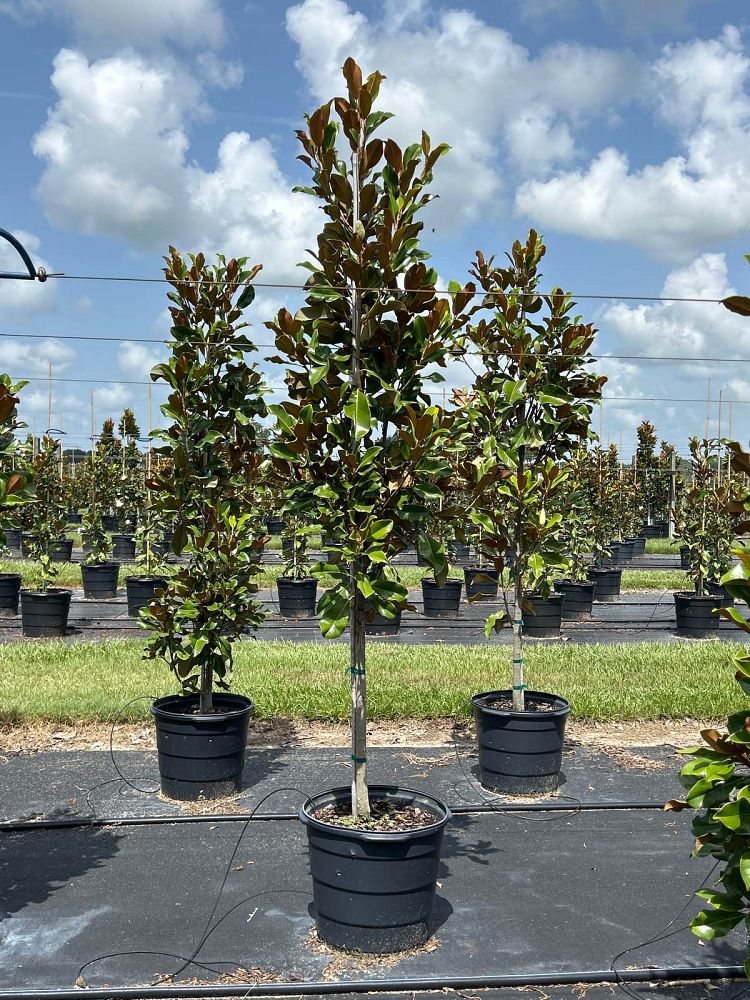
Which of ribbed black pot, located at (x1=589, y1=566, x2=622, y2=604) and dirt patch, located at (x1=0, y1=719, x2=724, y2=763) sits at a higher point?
ribbed black pot, located at (x1=589, y1=566, x2=622, y2=604)

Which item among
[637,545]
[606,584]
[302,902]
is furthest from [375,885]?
[637,545]

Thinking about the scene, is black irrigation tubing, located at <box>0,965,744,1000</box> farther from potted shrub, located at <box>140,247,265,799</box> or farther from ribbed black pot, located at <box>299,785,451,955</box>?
potted shrub, located at <box>140,247,265,799</box>

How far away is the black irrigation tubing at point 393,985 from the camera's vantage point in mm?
3078

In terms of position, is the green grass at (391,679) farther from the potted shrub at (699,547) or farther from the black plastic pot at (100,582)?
the black plastic pot at (100,582)

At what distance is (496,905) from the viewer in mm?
3803

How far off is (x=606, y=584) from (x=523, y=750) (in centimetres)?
970

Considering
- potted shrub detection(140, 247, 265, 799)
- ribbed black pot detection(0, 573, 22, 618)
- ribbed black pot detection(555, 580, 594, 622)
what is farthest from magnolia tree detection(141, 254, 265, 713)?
ribbed black pot detection(555, 580, 594, 622)

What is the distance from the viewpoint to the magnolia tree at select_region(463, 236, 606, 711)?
5582mm

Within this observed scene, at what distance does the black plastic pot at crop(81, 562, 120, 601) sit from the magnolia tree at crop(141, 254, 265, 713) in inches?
333

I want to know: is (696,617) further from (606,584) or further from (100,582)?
(100,582)

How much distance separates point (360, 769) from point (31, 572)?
12.7 meters

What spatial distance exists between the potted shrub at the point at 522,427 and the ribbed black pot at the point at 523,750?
2 centimetres

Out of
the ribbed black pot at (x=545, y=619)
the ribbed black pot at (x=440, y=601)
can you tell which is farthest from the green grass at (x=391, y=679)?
the ribbed black pot at (x=440, y=601)

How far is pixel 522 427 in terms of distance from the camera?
5.76 metres
